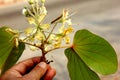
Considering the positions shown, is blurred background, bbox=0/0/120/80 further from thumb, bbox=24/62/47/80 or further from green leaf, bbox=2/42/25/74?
green leaf, bbox=2/42/25/74

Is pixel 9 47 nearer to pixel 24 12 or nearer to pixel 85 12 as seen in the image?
pixel 24 12

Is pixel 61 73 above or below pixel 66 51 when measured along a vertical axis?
below

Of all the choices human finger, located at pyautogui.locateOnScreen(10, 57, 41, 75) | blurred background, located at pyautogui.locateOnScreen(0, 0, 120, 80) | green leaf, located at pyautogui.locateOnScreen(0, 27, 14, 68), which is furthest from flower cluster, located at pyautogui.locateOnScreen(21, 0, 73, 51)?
blurred background, located at pyautogui.locateOnScreen(0, 0, 120, 80)

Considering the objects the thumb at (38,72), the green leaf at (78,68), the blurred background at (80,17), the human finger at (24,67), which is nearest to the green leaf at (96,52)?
the green leaf at (78,68)

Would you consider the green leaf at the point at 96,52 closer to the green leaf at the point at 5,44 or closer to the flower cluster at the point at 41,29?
the flower cluster at the point at 41,29

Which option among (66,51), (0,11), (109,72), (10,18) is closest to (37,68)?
(66,51)

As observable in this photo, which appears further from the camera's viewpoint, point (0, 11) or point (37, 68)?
point (0, 11)

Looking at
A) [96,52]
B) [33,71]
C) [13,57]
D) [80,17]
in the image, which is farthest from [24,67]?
[80,17]

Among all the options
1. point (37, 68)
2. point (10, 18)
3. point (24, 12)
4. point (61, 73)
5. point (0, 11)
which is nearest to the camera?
Result: point (24, 12)
